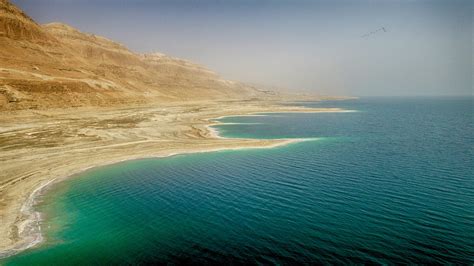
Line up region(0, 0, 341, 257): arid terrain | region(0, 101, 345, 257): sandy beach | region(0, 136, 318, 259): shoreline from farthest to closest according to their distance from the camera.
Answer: region(0, 0, 341, 257): arid terrain → region(0, 101, 345, 257): sandy beach → region(0, 136, 318, 259): shoreline

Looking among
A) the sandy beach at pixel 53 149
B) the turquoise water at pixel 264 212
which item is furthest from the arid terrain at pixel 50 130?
the turquoise water at pixel 264 212

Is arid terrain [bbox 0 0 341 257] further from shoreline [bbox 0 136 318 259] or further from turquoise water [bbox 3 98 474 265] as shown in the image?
turquoise water [bbox 3 98 474 265]

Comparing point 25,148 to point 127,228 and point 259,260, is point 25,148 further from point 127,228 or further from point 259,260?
point 259,260

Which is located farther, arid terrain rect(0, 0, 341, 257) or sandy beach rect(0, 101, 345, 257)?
arid terrain rect(0, 0, 341, 257)

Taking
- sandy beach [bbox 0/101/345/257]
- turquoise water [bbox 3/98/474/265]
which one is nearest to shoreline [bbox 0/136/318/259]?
sandy beach [bbox 0/101/345/257]

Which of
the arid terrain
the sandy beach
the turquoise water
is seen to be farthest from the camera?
the arid terrain

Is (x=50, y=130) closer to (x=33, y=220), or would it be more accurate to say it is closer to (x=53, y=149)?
(x=53, y=149)
